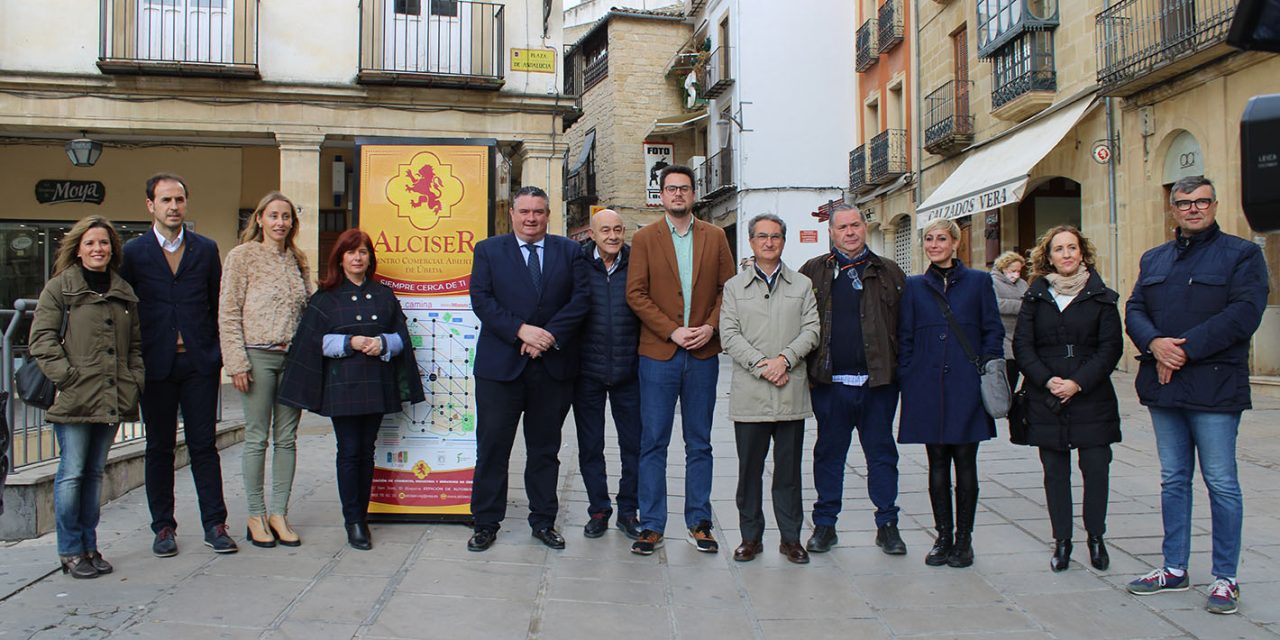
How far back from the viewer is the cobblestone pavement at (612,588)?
390 cm

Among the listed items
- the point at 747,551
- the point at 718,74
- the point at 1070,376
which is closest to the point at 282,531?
the point at 747,551

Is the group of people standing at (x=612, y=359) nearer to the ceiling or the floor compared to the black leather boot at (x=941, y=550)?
nearer to the ceiling

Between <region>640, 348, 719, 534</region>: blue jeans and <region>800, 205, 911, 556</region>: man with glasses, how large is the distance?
1.92ft

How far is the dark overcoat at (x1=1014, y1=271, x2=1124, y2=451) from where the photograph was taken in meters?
4.61

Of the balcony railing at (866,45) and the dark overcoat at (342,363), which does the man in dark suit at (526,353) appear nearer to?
the dark overcoat at (342,363)

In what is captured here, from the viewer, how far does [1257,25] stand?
7.24ft

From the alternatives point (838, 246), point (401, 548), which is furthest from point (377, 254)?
point (838, 246)

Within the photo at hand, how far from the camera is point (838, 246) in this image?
5176 mm

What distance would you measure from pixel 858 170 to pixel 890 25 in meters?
4.08

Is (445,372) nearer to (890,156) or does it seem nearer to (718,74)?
(890,156)

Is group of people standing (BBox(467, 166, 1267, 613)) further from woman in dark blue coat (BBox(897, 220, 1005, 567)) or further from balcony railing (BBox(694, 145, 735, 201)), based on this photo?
balcony railing (BBox(694, 145, 735, 201))

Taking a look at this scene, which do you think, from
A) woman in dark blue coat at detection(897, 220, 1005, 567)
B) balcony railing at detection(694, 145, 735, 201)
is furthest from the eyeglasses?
balcony railing at detection(694, 145, 735, 201)

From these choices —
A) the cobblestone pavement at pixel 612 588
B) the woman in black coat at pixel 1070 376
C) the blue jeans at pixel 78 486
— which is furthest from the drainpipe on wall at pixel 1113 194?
the blue jeans at pixel 78 486

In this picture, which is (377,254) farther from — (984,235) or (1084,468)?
(984,235)
